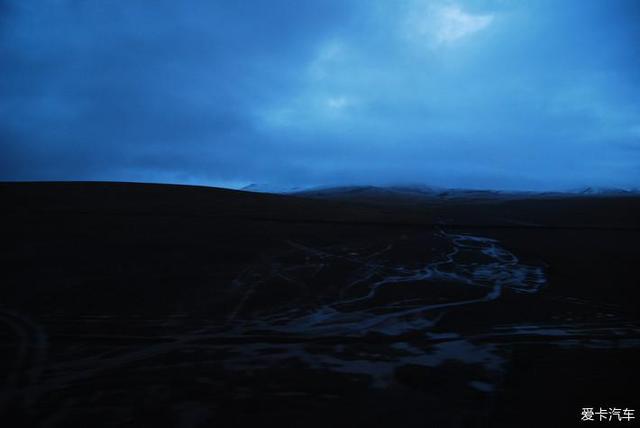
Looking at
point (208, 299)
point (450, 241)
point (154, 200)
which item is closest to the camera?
point (208, 299)

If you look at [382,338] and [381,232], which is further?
[381,232]

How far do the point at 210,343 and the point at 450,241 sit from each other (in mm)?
9304

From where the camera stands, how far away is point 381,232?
1310 cm

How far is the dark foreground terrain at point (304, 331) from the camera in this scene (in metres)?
3.09

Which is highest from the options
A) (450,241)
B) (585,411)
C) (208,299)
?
(450,241)

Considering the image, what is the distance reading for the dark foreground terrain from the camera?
309 centimetres

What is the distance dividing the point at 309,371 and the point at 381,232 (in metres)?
9.69

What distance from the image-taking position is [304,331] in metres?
4.77

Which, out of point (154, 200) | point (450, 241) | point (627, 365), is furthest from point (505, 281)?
point (154, 200)

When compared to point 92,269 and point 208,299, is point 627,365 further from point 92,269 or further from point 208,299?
point 92,269

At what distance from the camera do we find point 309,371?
3.69 m

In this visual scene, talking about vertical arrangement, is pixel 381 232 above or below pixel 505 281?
above

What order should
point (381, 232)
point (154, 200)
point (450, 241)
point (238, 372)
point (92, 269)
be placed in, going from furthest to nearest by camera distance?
point (154, 200) → point (381, 232) → point (450, 241) → point (92, 269) → point (238, 372)

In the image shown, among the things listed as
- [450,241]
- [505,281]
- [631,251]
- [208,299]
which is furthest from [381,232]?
[208,299]
